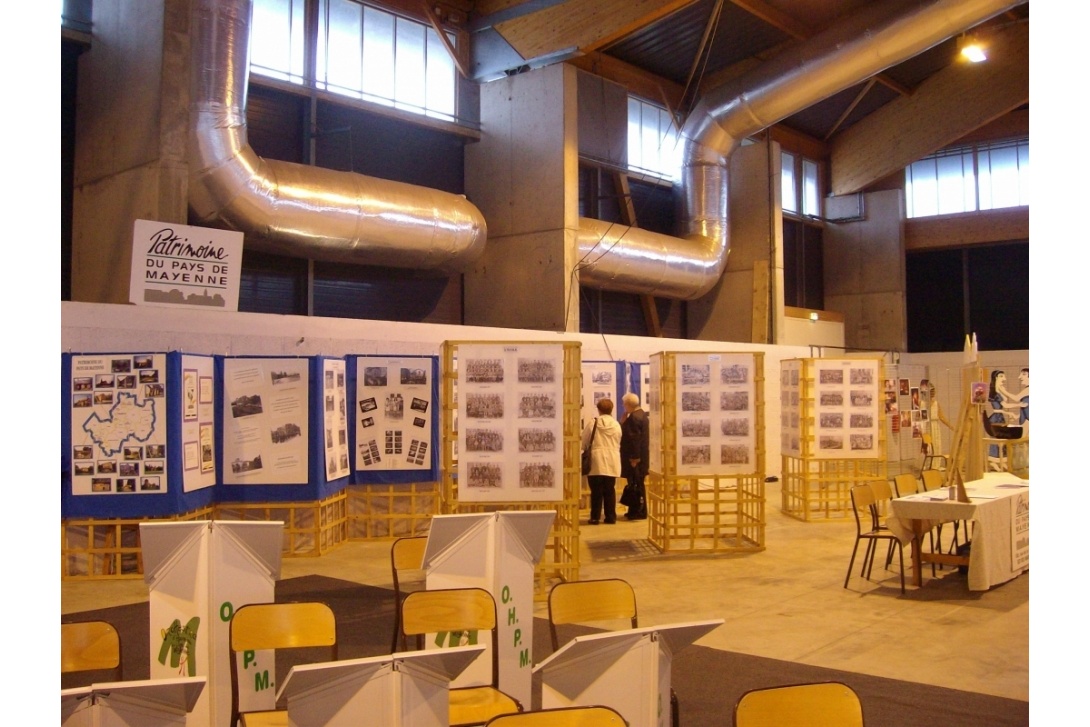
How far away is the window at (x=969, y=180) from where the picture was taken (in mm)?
21031

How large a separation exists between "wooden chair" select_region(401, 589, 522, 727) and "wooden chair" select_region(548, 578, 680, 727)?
12.6 inches

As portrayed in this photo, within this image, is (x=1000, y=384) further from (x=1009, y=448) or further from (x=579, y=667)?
(x=579, y=667)

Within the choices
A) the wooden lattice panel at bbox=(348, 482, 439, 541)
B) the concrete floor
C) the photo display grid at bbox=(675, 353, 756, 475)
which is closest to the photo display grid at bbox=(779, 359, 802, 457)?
the concrete floor

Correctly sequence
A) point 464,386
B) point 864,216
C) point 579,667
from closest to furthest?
point 579,667
point 464,386
point 864,216

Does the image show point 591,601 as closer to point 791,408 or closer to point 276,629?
point 276,629

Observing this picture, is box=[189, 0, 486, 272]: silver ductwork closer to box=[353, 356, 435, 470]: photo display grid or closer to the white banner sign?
the white banner sign

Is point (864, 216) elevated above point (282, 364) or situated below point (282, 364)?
above

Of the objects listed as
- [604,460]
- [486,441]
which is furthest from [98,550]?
[604,460]

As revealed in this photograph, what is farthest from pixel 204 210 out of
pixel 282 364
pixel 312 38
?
pixel 312 38

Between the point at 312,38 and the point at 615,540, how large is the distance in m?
7.89

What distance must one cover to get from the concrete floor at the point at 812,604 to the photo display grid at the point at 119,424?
89 cm

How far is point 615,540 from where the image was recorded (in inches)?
403

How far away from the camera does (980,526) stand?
750 cm

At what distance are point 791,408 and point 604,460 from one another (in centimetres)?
306
